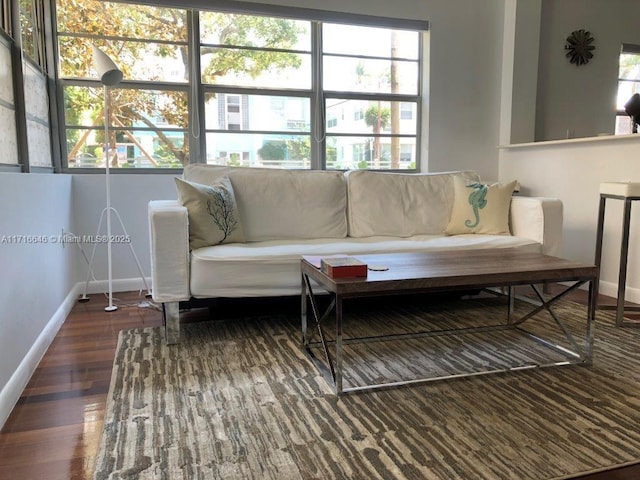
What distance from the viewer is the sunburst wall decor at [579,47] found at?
175 inches

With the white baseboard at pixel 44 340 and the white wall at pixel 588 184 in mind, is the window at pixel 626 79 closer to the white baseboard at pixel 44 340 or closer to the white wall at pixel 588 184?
the white wall at pixel 588 184

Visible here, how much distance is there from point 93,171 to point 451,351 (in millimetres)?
2749

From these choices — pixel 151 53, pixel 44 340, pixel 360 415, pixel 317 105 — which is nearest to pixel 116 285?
pixel 44 340

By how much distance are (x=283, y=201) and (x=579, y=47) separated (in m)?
3.29

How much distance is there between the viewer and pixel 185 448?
1511mm

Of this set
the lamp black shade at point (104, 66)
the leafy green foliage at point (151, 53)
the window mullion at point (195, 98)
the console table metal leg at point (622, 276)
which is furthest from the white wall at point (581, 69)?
the lamp black shade at point (104, 66)

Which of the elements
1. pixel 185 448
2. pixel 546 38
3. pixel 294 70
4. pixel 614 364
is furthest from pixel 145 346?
pixel 546 38

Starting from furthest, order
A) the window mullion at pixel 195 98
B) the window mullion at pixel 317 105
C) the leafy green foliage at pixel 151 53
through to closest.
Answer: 1. the window mullion at pixel 317 105
2. the window mullion at pixel 195 98
3. the leafy green foliage at pixel 151 53

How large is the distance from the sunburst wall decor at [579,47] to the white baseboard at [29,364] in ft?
15.1

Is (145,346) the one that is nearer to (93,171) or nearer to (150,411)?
(150,411)

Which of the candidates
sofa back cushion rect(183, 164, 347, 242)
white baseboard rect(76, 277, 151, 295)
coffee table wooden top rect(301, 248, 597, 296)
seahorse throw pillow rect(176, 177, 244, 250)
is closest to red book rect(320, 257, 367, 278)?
coffee table wooden top rect(301, 248, 597, 296)

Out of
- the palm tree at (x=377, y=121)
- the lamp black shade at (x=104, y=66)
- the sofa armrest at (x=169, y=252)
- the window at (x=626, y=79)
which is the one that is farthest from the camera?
the window at (x=626, y=79)

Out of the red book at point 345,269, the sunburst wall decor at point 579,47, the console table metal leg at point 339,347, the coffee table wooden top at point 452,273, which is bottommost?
the console table metal leg at point 339,347

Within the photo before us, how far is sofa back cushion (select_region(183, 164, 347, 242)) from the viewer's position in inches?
118
